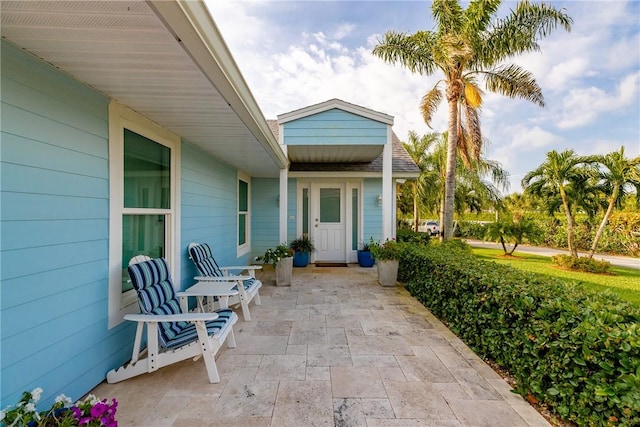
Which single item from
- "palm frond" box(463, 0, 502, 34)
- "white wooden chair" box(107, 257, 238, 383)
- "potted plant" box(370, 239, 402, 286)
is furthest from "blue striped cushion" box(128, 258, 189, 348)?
"palm frond" box(463, 0, 502, 34)

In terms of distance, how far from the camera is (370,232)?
729cm

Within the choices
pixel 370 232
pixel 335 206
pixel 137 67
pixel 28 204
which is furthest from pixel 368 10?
pixel 28 204

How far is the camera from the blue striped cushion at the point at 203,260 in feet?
11.9

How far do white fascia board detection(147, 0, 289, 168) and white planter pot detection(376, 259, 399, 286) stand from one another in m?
3.83

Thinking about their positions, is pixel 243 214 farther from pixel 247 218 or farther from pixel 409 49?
pixel 409 49

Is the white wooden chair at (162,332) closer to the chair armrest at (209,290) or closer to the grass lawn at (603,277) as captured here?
the chair armrest at (209,290)

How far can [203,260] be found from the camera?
377 cm

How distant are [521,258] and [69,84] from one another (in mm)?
13229

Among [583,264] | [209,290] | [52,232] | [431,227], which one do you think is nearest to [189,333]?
[209,290]

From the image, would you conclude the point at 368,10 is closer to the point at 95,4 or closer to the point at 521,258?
the point at 95,4

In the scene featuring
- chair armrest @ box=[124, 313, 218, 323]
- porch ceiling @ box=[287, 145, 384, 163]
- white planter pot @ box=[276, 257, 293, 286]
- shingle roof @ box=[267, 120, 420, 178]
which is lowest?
white planter pot @ box=[276, 257, 293, 286]

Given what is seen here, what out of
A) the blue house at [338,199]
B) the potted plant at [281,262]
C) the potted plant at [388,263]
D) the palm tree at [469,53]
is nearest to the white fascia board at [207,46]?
the potted plant at [281,262]

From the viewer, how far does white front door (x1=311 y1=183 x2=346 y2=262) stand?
738 cm

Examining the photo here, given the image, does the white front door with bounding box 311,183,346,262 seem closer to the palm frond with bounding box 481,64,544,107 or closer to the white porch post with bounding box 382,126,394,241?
the white porch post with bounding box 382,126,394,241
